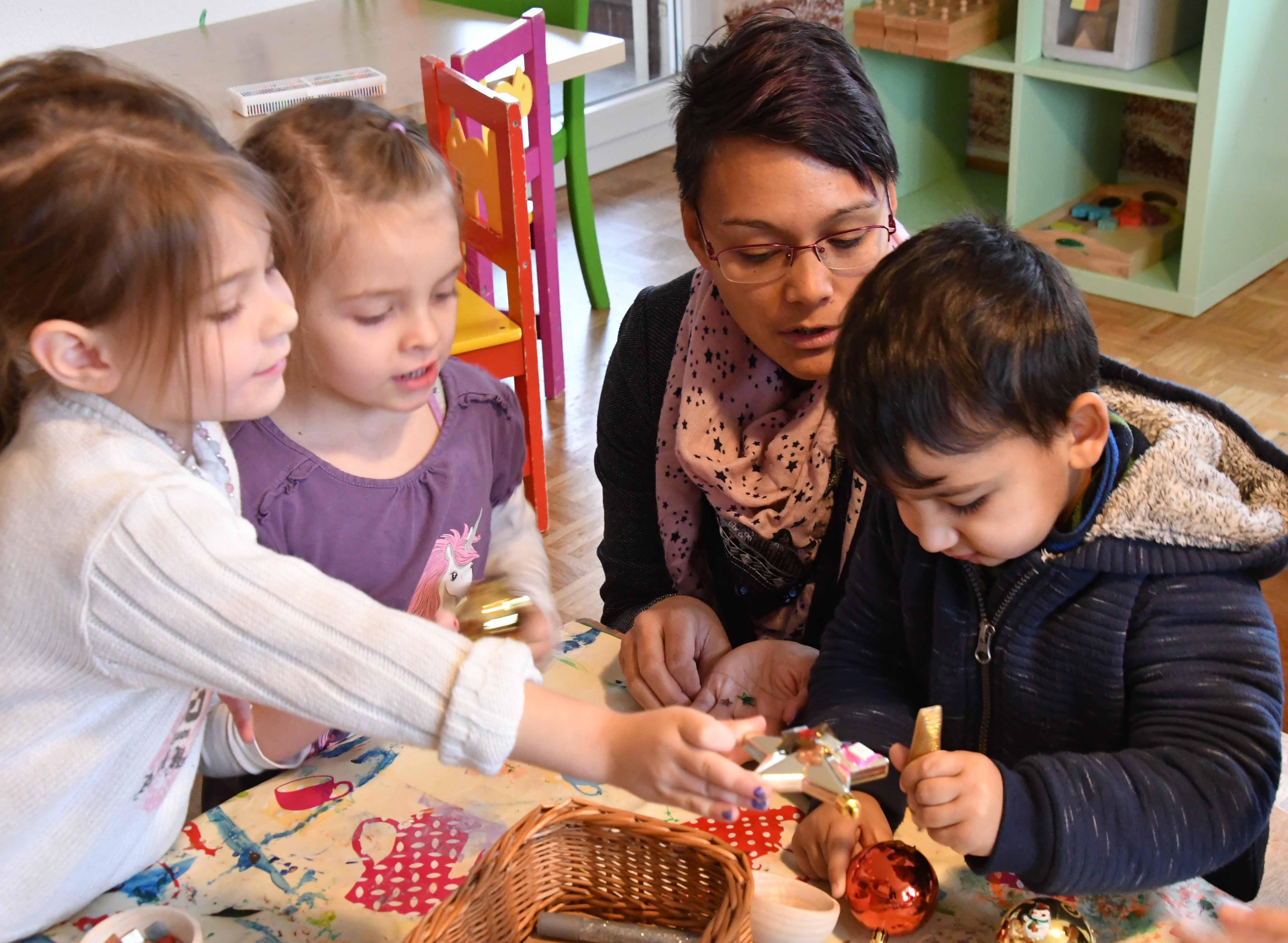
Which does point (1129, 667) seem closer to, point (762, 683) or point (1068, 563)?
point (1068, 563)

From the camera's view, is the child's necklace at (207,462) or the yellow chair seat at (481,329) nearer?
the child's necklace at (207,462)

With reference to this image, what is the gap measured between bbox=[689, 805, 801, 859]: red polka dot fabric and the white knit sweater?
301mm

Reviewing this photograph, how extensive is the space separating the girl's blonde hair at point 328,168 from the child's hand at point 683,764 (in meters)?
0.49

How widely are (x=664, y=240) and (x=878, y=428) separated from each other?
10.5 ft

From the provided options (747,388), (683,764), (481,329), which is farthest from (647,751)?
(481,329)

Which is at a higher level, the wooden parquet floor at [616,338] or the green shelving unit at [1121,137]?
the green shelving unit at [1121,137]

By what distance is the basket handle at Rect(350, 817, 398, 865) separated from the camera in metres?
0.96

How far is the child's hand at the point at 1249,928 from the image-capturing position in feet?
2.46

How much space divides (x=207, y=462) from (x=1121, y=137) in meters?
3.31

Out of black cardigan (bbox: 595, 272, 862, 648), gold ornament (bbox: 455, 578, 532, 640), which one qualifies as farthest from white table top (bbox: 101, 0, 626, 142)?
gold ornament (bbox: 455, 578, 532, 640)

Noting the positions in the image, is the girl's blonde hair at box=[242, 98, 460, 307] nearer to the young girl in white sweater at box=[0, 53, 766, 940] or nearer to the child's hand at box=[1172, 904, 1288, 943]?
the young girl in white sweater at box=[0, 53, 766, 940]

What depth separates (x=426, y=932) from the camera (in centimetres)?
75

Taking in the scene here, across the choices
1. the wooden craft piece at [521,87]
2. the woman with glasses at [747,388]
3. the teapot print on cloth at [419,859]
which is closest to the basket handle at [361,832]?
the teapot print on cloth at [419,859]

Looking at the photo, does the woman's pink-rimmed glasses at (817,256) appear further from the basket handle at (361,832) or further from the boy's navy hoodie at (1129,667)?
the basket handle at (361,832)
